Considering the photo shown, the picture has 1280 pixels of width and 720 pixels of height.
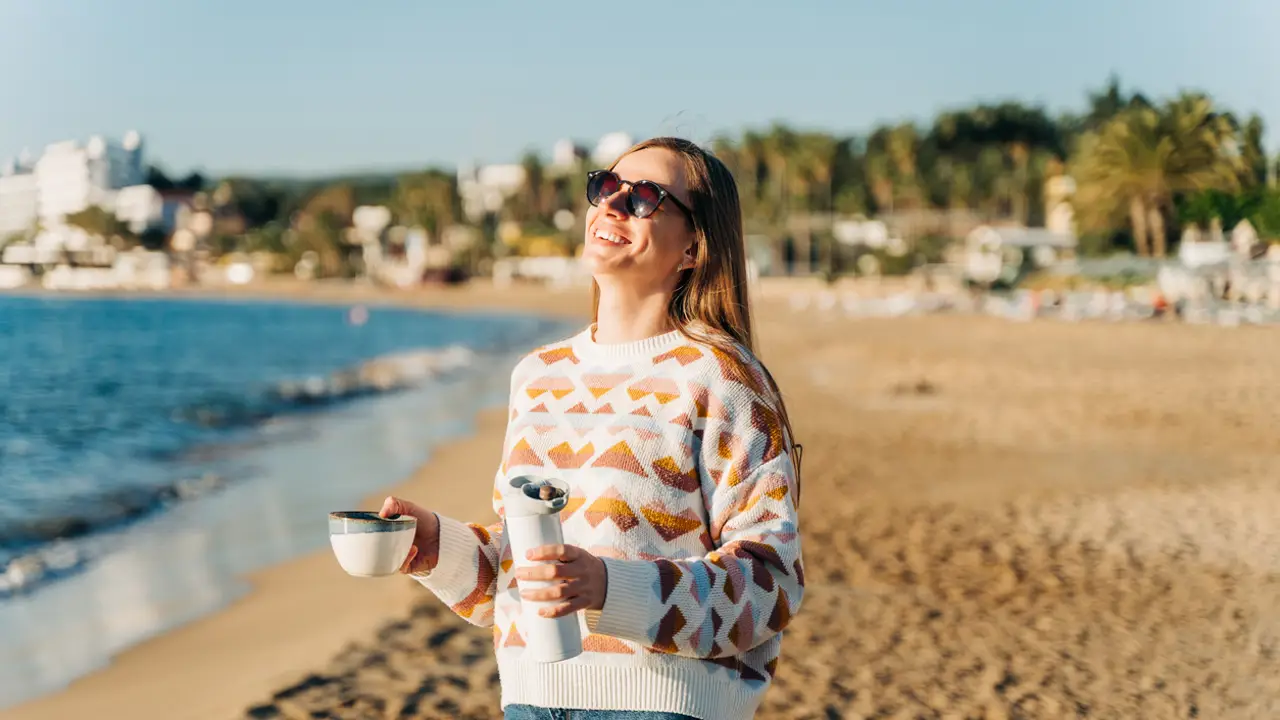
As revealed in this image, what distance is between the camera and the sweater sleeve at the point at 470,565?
6.17 ft

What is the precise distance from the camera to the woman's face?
6.20ft

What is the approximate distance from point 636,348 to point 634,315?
74 millimetres

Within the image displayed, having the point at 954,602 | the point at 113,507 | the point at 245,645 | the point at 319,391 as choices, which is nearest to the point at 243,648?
the point at 245,645

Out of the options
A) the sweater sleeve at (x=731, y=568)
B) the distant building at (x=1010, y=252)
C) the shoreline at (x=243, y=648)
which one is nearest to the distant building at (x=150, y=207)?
the distant building at (x=1010, y=252)

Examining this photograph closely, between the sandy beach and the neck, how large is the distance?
123 centimetres

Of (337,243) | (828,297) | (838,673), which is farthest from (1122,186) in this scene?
(337,243)

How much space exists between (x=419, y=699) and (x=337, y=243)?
128 meters

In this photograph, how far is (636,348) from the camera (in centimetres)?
185

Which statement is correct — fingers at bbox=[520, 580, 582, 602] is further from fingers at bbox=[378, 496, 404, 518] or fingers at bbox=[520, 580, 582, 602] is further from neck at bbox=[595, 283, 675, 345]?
neck at bbox=[595, 283, 675, 345]

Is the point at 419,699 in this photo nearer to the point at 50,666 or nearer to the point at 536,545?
the point at 50,666

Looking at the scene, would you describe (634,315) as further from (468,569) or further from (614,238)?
(468,569)

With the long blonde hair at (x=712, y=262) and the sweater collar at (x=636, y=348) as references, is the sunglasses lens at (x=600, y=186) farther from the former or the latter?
the sweater collar at (x=636, y=348)

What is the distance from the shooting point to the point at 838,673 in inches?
195

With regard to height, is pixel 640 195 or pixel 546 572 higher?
pixel 640 195
